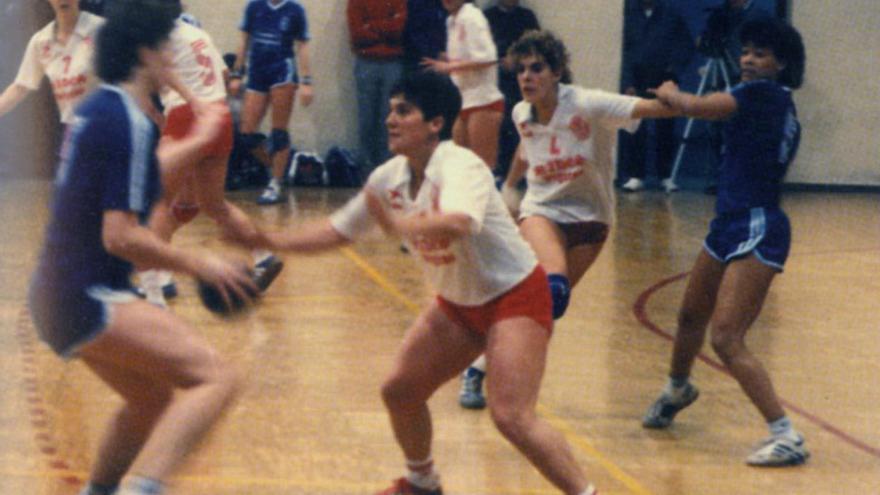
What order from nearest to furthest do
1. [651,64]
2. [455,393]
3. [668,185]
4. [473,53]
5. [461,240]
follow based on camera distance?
[461,240] < [455,393] < [473,53] < [651,64] < [668,185]

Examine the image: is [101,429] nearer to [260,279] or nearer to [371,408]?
[371,408]

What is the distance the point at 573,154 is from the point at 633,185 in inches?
345

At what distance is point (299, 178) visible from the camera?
1508cm

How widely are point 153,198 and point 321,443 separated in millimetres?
1880

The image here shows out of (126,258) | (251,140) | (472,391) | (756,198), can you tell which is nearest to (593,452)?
(472,391)

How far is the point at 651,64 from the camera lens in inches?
591

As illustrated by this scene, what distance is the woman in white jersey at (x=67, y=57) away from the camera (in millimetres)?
8133

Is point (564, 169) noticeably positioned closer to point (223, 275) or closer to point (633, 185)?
point (223, 275)

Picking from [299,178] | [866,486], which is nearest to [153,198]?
[866,486]

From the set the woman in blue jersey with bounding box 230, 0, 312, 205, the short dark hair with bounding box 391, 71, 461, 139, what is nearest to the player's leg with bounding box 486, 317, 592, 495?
the short dark hair with bounding box 391, 71, 461, 139

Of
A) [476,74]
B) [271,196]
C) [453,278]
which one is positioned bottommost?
[271,196]

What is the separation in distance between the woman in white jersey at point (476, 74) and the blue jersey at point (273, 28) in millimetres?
2424

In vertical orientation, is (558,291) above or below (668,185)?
above

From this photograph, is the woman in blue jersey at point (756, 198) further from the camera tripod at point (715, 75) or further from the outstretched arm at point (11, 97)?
the camera tripod at point (715, 75)
